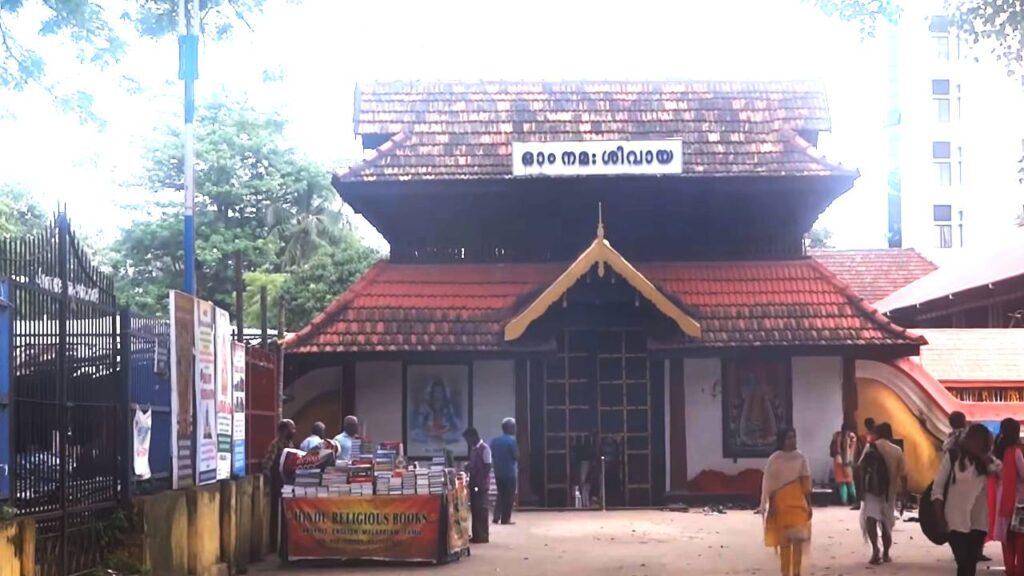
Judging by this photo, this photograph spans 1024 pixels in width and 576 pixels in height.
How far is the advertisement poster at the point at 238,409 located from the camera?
48.6 feet

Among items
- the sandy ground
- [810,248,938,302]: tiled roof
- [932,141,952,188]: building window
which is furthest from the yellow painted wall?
[932,141,952,188]: building window

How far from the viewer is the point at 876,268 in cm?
4150

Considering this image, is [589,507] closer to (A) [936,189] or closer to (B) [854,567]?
(B) [854,567]

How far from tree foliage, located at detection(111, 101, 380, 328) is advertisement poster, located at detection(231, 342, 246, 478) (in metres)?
26.4

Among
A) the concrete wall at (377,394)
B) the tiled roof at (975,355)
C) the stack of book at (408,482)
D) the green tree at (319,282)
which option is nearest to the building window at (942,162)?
the green tree at (319,282)

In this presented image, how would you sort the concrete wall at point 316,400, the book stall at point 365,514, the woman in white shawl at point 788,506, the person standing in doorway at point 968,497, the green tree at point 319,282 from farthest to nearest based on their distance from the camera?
the green tree at point 319,282, the concrete wall at point 316,400, the book stall at point 365,514, the woman in white shawl at point 788,506, the person standing in doorway at point 968,497

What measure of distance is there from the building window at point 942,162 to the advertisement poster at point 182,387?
4912 cm

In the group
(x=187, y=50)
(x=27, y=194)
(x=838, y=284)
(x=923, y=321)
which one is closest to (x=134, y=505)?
(x=187, y=50)

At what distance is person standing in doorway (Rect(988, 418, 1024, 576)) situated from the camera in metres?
12.6

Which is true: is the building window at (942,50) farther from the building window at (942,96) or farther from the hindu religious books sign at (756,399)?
the hindu religious books sign at (756,399)

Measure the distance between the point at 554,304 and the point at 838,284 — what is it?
5.23m

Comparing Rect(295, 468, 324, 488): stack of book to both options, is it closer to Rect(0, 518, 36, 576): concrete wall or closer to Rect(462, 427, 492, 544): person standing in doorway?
Rect(462, 427, 492, 544): person standing in doorway

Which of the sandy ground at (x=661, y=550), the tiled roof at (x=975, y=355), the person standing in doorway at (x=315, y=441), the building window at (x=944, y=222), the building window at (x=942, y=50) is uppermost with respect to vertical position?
the building window at (x=942, y=50)

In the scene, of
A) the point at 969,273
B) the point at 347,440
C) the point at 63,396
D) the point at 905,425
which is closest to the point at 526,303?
the point at 347,440
